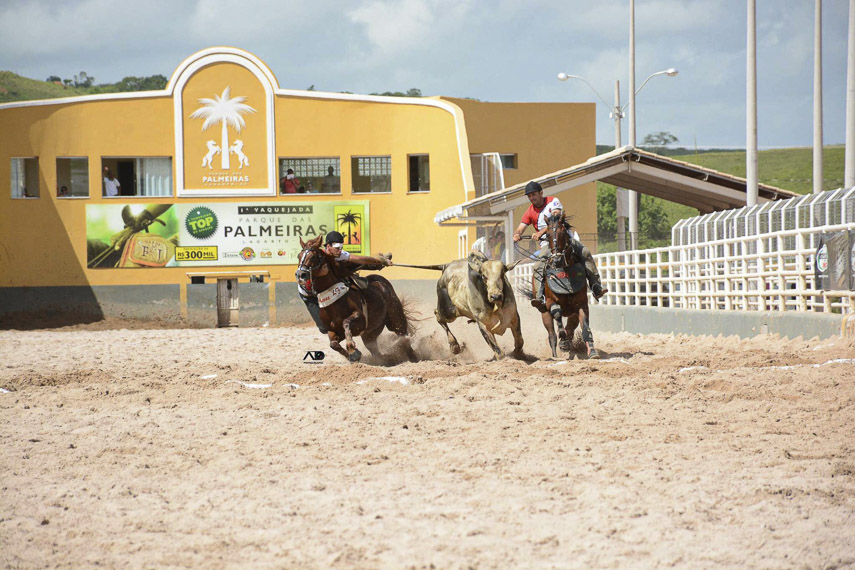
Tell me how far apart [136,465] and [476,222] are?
68.8ft

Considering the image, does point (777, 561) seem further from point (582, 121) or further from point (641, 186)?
point (582, 121)

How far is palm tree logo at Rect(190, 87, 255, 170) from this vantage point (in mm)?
30844

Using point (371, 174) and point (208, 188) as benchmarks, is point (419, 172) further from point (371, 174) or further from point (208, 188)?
point (208, 188)

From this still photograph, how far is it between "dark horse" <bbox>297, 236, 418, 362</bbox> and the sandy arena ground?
4.41 ft

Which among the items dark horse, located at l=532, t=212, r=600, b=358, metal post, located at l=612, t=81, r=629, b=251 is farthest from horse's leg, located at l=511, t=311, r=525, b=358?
metal post, located at l=612, t=81, r=629, b=251

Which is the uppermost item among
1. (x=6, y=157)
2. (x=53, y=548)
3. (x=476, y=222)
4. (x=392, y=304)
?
(x=6, y=157)

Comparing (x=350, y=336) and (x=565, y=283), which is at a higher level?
(x=565, y=283)

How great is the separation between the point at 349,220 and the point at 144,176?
6.72 m

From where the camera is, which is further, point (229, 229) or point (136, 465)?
point (229, 229)

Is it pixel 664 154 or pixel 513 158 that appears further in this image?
pixel 664 154

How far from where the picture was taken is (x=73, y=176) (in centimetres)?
3084

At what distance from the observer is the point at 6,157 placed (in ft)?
99.2

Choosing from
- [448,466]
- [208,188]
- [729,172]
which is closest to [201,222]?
[208,188]

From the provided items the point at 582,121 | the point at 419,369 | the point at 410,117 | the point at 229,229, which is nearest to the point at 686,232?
the point at 419,369
